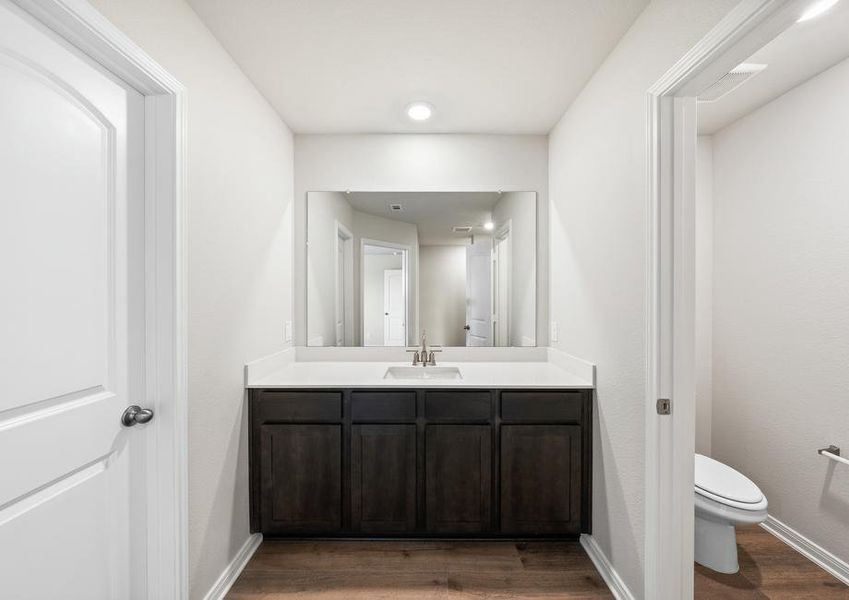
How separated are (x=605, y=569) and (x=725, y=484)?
28.2 inches

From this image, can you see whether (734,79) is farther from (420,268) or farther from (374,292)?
(374,292)

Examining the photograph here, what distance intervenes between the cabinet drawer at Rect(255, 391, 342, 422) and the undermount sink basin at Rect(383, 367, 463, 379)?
1.73 feet

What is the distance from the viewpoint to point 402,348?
270 cm

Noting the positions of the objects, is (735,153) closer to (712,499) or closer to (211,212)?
(712,499)

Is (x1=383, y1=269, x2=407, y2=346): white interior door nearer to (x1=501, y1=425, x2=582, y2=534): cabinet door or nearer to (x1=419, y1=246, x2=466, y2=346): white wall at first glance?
(x1=419, y1=246, x2=466, y2=346): white wall

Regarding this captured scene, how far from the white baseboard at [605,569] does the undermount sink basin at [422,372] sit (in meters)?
1.11

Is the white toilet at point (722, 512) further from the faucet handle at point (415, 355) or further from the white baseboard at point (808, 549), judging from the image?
the faucet handle at point (415, 355)

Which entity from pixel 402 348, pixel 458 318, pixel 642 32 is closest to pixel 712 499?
pixel 458 318

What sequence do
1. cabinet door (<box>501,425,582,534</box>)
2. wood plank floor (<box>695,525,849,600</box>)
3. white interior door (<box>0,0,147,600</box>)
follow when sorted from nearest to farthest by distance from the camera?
1. white interior door (<box>0,0,147,600</box>)
2. wood plank floor (<box>695,525,849,600</box>)
3. cabinet door (<box>501,425,582,534</box>)

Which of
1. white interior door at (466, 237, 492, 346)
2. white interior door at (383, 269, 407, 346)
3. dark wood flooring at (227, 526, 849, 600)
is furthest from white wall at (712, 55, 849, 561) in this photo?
white interior door at (383, 269, 407, 346)

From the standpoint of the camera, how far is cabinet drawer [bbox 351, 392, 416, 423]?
2.06 meters

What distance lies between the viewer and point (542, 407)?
2.06 metres

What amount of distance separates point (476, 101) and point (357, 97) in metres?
0.66

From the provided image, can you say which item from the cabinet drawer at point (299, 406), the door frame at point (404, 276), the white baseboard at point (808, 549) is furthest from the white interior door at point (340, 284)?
the white baseboard at point (808, 549)
